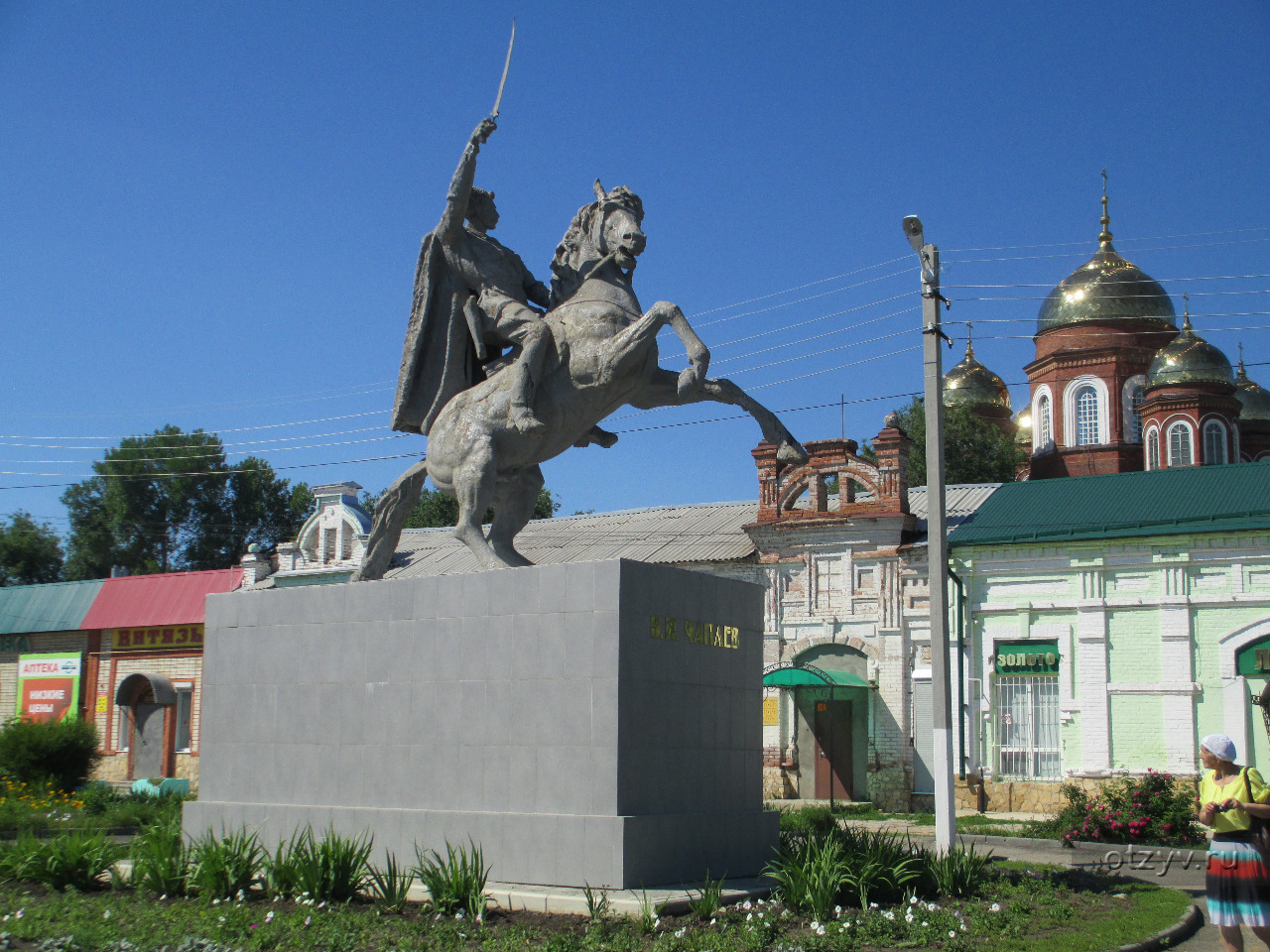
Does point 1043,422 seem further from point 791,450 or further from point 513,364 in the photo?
point 513,364

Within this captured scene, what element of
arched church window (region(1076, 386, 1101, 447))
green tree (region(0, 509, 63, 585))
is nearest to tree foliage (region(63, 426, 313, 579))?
green tree (region(0, 509, 63, 585))

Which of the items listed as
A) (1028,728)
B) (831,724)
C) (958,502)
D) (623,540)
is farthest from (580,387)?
(623,540)

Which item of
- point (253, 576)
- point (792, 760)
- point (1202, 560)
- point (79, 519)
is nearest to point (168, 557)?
point (79, 519)

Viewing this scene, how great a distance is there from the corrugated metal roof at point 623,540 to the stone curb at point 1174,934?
17212 mm

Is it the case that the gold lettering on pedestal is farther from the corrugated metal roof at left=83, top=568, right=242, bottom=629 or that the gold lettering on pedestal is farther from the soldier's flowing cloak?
the corrugated metal roof at left=83, top=568, right=242, bottom=629

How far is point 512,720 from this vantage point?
336 inches

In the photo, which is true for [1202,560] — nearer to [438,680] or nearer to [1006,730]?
[1006,730]

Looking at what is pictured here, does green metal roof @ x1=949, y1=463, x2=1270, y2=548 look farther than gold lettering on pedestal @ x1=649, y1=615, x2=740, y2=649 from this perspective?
Yes

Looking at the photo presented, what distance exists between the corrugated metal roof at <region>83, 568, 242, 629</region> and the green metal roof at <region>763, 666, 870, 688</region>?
14.6 meters

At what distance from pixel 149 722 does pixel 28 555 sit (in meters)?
23.6

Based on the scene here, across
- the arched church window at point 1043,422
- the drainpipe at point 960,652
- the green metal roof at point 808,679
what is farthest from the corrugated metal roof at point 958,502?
the arched church window at point 1043,422

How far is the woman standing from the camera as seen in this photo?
650 centimetres

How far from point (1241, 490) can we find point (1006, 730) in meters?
6.00

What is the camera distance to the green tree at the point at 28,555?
49594mm
